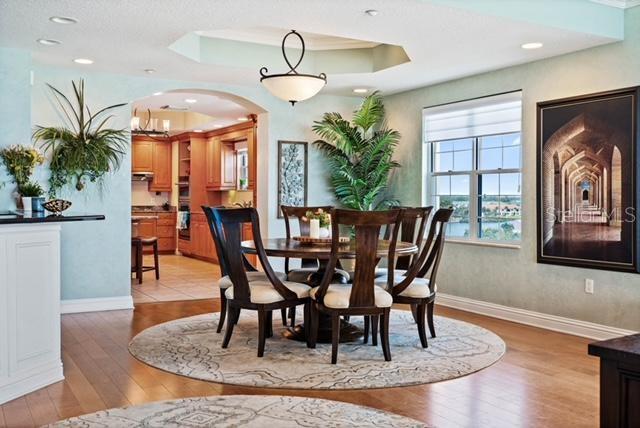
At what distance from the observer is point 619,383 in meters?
1.96

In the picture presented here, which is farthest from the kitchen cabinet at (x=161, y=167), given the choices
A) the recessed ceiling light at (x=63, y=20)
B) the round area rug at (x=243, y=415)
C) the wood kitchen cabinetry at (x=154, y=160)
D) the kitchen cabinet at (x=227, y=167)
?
the round area rug at (x=243, y=415)

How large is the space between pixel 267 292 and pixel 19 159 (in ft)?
8.69

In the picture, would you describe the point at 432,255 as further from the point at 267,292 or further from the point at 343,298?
the point at 267,292

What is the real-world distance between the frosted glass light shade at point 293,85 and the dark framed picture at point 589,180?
215cm

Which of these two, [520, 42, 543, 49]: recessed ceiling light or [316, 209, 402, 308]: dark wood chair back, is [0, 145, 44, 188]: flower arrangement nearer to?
[316, 209, 402, 308]: dark wood chair back

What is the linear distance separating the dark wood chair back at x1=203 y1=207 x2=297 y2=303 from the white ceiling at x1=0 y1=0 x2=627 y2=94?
139 cm

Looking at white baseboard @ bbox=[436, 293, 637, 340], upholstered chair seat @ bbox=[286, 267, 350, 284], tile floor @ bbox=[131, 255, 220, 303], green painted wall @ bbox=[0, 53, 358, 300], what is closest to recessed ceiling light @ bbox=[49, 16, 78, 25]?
green painted wall @ bbox=[0, 53, 358, 300]

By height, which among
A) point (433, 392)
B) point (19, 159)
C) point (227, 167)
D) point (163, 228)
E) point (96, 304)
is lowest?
point (433, 392)

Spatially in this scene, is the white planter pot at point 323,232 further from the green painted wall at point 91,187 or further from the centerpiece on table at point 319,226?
the green painted wall at point 91,187

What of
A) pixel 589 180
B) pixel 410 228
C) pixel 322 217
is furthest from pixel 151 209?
pixel 589 180

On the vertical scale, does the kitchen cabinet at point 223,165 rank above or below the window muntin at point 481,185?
above

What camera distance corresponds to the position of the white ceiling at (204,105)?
8038 millimetres

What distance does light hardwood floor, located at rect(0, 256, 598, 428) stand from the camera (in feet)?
10.2

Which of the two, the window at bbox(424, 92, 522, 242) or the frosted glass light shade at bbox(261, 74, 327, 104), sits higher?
the frosted glass light shade at bbox(261, 74, 327, 104)
